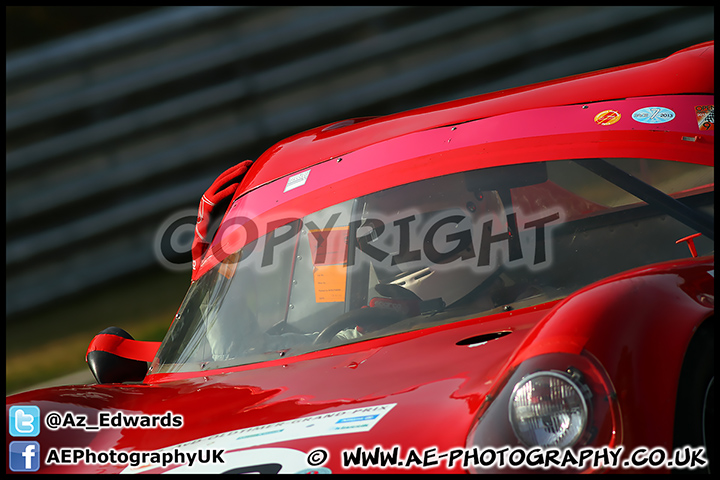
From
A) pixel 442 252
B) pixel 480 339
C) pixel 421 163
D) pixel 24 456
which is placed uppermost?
pixel 421 163

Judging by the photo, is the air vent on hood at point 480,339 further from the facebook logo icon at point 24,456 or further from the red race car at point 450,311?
the facebook logo icon at point 24,456

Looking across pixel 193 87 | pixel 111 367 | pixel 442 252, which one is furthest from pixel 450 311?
pixel 193 87

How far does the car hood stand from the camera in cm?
146

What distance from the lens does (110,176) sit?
5723 mm

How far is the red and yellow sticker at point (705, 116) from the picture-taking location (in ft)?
6.53

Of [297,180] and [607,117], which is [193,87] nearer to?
[297,180]

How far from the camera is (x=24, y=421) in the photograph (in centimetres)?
191

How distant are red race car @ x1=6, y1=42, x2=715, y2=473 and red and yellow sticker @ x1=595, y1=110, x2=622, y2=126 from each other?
11 millimetres

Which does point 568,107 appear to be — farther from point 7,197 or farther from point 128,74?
point 7,197

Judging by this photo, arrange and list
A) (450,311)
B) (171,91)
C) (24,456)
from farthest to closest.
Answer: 1. (171,91)
2. (450,311)
3. (24,456)

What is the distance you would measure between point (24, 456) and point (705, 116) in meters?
2.09

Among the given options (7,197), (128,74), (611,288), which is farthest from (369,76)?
(611,288)

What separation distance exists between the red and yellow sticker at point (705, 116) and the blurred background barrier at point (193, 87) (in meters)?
3.96

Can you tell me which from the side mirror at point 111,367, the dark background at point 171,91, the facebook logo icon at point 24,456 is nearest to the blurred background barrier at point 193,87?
the dark background at point 171,91
